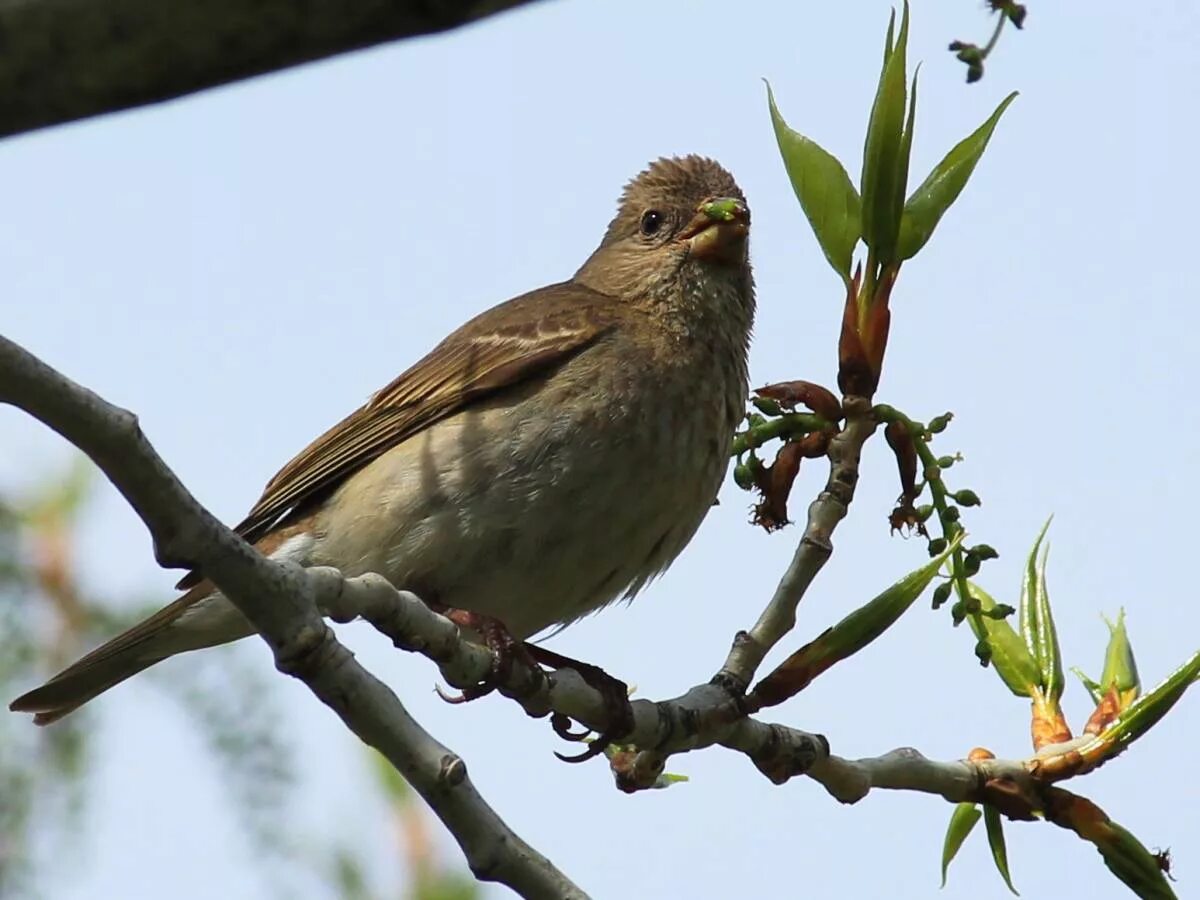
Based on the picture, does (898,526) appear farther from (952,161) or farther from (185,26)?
(185,26)

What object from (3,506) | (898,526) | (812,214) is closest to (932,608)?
(898,526)

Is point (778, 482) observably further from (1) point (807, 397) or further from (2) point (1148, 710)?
(2) point (1148, 710)

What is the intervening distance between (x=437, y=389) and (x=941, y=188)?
8.02 ft

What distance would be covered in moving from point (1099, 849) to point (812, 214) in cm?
162

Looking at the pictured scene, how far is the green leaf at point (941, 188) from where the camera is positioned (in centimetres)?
377

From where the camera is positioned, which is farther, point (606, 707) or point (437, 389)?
point (437, 389)

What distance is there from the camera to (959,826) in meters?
4.04

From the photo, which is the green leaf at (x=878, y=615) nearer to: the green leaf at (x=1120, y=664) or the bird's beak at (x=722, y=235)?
the green leaf at (x=1120, y=664)

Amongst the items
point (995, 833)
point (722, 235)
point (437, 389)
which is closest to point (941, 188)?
point (995, 833)

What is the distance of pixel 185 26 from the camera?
4.63 ft

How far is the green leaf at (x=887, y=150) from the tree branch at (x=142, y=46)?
2.36 metres

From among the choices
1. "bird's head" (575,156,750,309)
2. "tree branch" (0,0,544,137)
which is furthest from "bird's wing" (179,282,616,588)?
"tree branch" (0,0,544,137)

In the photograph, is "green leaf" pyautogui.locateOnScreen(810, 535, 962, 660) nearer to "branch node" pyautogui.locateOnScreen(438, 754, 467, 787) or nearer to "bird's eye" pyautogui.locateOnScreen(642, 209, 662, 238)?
"branch node" pyautogui.locateOnScreen(438, 754, 467, 787)

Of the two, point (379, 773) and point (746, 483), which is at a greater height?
point (746, 483)
